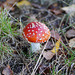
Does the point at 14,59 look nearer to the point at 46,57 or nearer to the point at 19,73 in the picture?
the point at 19,73

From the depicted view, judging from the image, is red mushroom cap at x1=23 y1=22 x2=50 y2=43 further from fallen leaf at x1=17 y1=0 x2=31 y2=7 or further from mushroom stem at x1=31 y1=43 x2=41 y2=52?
fallen leaf at x1=17 y1=0 x2=31 y2=7

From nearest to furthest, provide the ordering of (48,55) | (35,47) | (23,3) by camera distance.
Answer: (48,55) → (35,47) → (23,3)

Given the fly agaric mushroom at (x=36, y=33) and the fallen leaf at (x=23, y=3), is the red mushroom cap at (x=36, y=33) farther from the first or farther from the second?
the fallen leaf at (x=23, y=3)

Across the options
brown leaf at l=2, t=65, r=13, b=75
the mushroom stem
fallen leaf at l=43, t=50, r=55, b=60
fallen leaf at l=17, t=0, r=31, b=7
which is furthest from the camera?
fallen leaf at l=17, t=0, r=31, b=7

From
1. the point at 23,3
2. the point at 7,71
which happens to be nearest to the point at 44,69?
the point at 7,71

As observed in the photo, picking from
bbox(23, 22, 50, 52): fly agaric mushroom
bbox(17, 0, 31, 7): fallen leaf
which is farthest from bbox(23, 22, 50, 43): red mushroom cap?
bbox(17, 0, 31, 7): fallen leaf

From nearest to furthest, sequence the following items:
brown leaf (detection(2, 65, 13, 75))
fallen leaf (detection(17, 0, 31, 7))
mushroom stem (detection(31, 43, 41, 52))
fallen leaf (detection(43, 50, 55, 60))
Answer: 1. brown leaf (detection(2, 65, 13, 75))
2. fallen leaf (detection(43, 50, 55, 60))
3. mushroom stem (detection(31, 43, 41, 52))
4. fallen leaf (detection(17, 0, 31, 7))

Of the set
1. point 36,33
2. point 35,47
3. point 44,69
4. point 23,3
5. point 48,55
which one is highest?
point 23,3

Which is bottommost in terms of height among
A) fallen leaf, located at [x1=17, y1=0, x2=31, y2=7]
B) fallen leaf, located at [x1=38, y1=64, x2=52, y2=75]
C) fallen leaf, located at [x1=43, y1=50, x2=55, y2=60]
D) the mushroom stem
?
fallen leaf, located at [x1=38, y1=64, x2=52, y2=75]

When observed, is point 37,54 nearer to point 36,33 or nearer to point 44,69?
point 44,69

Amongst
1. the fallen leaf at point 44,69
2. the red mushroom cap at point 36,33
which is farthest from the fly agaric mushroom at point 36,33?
the fallen leaf at point 44,69

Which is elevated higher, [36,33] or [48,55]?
[36,33]
